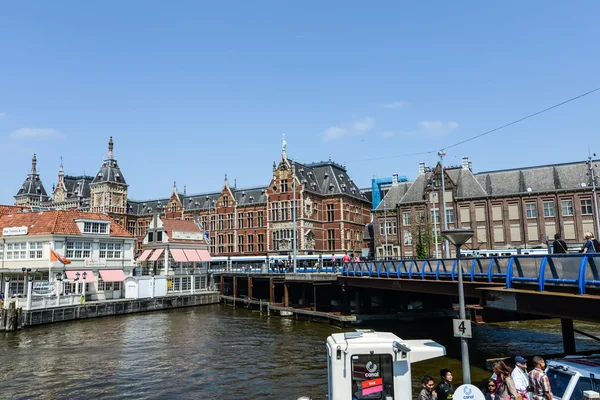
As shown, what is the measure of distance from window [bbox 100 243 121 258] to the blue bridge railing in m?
36.8

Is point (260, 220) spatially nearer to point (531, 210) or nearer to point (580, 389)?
point (531, 210)

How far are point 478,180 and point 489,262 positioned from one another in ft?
149

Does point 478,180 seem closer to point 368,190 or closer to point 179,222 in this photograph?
point 368,190

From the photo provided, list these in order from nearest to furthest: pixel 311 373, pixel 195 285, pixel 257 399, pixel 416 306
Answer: pixel 257 399, pixel 311 373, pixel 416 306, pixel 195 285

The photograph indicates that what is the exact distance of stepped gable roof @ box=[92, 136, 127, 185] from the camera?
93062 mm

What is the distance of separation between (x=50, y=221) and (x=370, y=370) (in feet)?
158

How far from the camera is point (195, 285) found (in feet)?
206

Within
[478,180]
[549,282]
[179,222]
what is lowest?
[549,282]

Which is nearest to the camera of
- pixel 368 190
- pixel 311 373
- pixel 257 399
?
pixel 257 399

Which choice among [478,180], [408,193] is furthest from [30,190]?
[478,180]

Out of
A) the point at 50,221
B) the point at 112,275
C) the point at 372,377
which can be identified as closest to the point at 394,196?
the point at 112,275

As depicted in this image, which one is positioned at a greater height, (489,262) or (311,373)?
(489,262)

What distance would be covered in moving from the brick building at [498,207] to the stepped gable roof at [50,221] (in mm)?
38589

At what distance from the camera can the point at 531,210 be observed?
5816 centimetres
